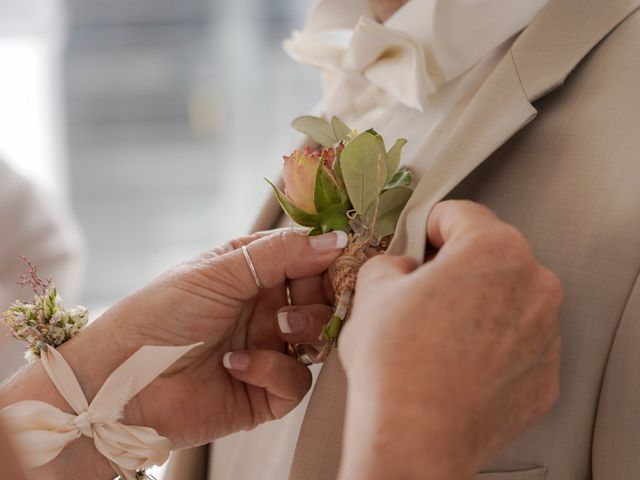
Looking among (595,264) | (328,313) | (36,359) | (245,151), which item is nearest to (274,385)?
(328,313)

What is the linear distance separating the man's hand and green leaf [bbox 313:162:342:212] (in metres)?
0.17

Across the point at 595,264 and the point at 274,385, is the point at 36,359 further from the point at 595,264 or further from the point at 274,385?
the point at 595,264

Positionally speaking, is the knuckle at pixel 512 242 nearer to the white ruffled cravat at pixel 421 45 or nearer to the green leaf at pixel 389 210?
the green leaf at pixel 389 210

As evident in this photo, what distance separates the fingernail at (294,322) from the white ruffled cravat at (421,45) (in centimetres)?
26

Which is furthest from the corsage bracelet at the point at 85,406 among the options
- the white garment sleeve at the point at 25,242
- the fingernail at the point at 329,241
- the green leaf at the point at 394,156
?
the white garment sleeve at the point at 25,242

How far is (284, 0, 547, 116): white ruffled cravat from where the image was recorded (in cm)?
78

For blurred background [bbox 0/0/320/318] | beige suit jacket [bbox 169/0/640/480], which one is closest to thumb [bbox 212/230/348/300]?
beige suit jacket [bbox 169/0/640/480]

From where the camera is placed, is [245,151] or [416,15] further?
[245,151]

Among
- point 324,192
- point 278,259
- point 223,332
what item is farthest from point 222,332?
point 324,192

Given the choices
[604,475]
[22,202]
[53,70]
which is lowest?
[604,475]

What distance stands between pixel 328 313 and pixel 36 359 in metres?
0.31

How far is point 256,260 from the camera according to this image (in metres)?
0.78

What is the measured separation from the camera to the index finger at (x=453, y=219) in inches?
22.2

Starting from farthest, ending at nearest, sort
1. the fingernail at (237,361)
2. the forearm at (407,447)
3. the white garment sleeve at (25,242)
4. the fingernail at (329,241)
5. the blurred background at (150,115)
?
the blurred background at (150,115), the white garment sleeve at (25,242), the fingernail at (237,361), the fingernail at (329,241), the forearm at (407,447)
